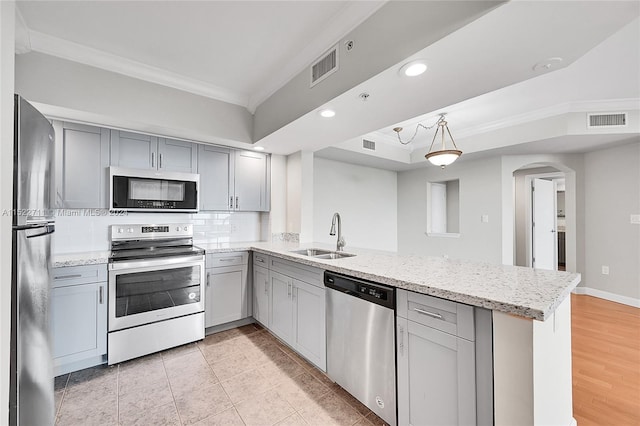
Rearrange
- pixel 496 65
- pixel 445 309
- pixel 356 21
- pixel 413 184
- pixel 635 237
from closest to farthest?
1. pixel 445 309
2. pixel 496 65
3. pixel 356 21
4. pixel 635 237
5. pixel 413 184

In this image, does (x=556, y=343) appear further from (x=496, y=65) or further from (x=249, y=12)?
(x=249, y=12)

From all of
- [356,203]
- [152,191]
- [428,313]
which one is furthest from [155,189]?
[356,203]

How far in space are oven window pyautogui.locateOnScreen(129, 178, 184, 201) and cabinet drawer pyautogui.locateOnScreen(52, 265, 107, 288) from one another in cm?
76

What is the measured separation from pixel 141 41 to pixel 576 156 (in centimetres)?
608

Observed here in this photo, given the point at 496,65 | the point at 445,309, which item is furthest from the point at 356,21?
the point at 445,309

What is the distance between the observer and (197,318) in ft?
8.77

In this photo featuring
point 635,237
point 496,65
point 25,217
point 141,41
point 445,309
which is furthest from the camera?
point 635,237

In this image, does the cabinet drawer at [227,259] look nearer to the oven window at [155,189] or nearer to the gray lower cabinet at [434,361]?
the oven window at [155,189]

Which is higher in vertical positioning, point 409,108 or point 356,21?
point 356,21

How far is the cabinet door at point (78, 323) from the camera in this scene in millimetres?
2080

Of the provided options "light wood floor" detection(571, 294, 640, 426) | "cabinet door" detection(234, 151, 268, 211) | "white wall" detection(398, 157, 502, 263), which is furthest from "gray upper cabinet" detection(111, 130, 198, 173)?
"white wall" detection(398, 157, 502, 263)

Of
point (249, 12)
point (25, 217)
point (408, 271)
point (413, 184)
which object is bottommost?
point (408, 271)

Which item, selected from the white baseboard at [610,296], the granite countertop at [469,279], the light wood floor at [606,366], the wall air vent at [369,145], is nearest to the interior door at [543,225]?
the white baseboard at [610,296]

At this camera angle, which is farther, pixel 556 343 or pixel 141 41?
pixel 141 41
